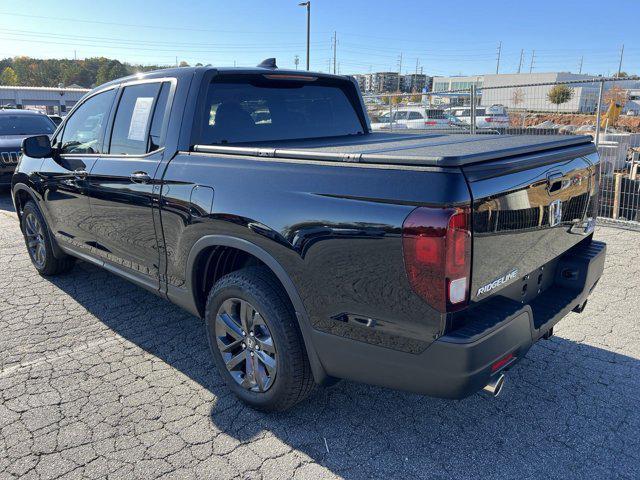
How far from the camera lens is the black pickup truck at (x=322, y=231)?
1994 mm

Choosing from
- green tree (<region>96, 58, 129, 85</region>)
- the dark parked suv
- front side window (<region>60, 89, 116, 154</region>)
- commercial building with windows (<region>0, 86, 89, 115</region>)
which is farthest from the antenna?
green tree (<region>96, 58, 129, 85</region>)

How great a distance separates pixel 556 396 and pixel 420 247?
5.73ft

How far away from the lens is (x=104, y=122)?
3.88m

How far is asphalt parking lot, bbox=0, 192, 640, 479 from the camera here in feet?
8.04

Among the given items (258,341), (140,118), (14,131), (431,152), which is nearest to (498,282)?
(431,152)

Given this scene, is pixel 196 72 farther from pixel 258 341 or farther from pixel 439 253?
pixel 439 253

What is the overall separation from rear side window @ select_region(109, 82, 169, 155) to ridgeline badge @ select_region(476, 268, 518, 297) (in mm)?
2234

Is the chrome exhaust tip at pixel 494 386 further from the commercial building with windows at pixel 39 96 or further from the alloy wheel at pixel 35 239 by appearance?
the commercial building with windows at pixel 39 96

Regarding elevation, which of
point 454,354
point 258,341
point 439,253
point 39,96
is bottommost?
point 258,341

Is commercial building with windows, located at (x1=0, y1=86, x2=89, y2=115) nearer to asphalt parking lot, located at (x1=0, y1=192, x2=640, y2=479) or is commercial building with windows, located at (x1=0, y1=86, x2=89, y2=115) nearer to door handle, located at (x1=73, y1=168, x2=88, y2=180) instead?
door handle, located at (x1=73, y1=168, x2=88, y2=180)

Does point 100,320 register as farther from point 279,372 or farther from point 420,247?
point 420,247

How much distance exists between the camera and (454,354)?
1.96 m

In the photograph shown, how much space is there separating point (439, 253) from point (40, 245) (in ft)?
15.5

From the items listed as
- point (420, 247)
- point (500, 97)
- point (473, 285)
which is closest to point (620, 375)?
point (473, 285)
